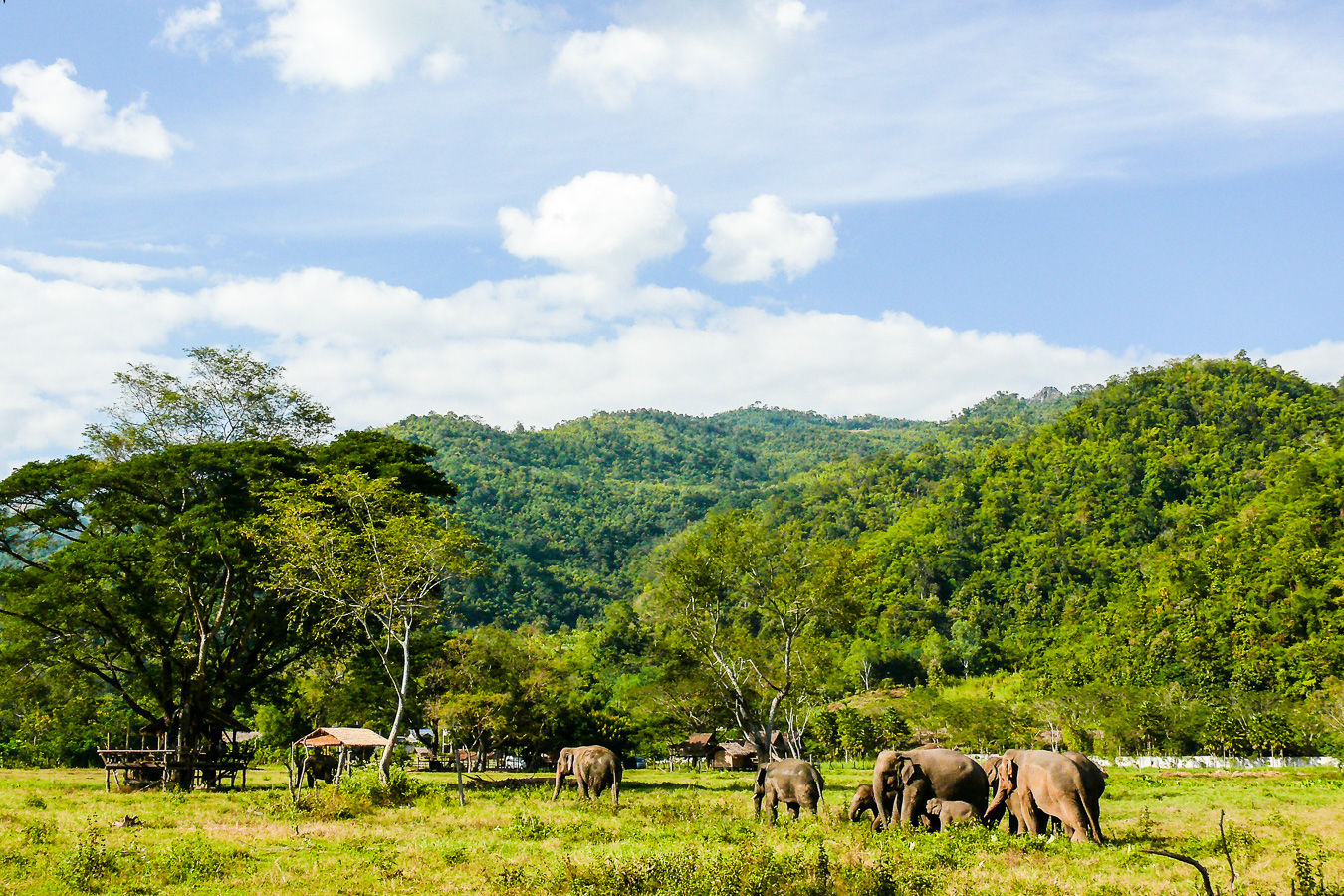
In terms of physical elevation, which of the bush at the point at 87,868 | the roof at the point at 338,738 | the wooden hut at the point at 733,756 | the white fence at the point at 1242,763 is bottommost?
the wooden hut at the point at 733,756

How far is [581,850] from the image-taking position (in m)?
14.9

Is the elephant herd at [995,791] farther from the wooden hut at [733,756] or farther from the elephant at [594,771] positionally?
the wooden hut at [733,756]

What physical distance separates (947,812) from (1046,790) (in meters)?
2.02

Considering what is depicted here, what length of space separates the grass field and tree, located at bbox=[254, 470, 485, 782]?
732cm

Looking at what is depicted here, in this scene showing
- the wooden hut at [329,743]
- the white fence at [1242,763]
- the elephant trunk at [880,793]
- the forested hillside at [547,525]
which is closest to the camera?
the elephant trunk at [880,793]

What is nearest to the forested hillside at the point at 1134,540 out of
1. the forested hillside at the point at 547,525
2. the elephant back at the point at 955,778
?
the forested hillside at the point at 547,525

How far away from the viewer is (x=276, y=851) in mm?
14727

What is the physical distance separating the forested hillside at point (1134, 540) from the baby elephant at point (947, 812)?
6286cm

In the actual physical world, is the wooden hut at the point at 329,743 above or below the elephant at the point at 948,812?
below

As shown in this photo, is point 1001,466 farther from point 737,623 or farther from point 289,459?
point 289,459

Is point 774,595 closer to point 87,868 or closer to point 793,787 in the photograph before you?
point 793,787

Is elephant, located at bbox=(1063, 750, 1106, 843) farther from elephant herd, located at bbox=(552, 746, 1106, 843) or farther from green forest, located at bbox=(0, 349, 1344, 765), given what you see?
green forest, located at bbox=(0, 349, 1344, 765)

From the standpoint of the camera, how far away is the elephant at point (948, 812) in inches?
658

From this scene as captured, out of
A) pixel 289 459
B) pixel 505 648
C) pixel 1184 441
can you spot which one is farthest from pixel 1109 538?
pixel 289 459
